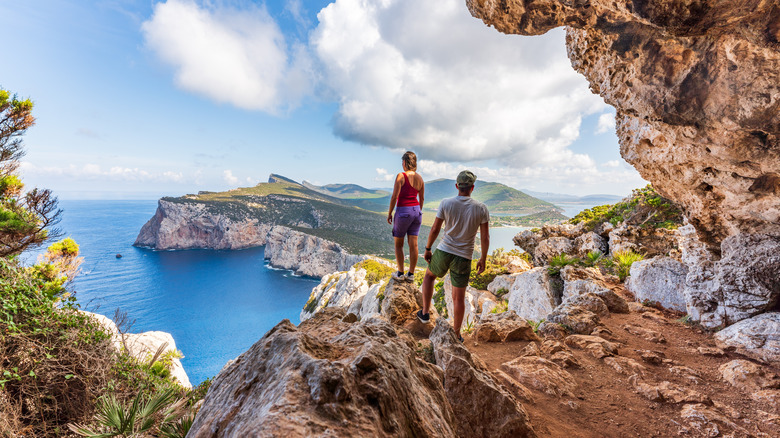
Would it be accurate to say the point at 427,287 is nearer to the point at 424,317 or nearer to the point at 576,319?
the point at 424,317

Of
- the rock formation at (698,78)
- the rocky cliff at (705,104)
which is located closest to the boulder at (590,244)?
the rocky cliff at (705,104)

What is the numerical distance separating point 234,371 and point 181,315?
75293mm

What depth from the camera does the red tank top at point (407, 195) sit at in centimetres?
605

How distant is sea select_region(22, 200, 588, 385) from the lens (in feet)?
168

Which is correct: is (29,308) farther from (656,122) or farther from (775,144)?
(775,144)

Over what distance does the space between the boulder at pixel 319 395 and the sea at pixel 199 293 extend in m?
39.4

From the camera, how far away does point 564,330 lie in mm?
6098

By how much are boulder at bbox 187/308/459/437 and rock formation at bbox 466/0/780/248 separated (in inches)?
172

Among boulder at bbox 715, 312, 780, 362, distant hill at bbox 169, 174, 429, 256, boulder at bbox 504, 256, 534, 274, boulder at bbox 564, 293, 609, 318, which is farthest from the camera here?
distant hill at bbox 169, 174, 429, 256

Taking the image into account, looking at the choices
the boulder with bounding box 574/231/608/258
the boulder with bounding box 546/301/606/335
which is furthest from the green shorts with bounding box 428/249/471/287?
the boulder with bounding box 574/231/608/258

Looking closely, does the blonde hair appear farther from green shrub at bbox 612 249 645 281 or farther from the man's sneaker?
green shrub at bbox 612 249 645 281

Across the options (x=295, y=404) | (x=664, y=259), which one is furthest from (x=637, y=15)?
(x=664, y=259)

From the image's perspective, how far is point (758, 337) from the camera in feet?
15.2

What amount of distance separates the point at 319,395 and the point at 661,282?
31.4 ft
